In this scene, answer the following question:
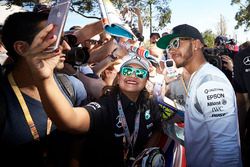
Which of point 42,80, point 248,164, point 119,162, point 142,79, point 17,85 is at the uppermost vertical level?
point 42,80

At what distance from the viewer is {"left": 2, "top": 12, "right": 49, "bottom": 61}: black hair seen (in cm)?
175

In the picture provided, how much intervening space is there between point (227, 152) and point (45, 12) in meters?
1.59

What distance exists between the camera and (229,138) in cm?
219

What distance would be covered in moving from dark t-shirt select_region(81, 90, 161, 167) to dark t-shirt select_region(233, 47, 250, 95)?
1.34 m

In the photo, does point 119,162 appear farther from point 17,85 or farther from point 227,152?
point 17,85

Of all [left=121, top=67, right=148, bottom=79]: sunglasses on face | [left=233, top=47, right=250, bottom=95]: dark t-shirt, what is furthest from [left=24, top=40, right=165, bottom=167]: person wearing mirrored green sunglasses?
[left=233, top=47, right=250, bottom=95]: dark t-shirt

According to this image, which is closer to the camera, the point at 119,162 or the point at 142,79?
the point at 119,162

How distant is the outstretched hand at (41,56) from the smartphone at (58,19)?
0.02 metres

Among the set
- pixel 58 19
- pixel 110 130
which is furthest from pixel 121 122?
pixel 58 19

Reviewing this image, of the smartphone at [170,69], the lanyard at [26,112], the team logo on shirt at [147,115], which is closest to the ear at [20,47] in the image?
the lanyard at [26,112]

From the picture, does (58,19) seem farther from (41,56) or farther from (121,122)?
(121,122)

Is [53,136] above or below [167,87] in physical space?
above

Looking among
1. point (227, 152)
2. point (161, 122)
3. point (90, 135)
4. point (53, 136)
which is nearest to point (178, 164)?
point (161, 122)

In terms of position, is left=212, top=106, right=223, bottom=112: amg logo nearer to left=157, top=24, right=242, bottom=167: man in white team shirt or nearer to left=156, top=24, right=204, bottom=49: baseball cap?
left=157, top=24, right=242, bottom=167: man in white team shirt
